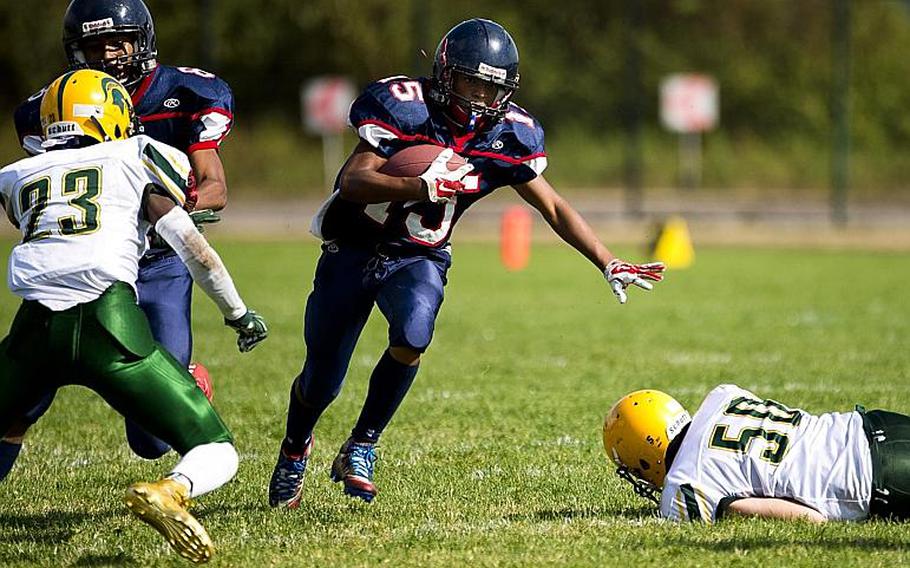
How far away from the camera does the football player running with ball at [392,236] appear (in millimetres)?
4422

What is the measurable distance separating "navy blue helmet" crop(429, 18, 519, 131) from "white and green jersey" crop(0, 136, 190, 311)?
109 centimetres

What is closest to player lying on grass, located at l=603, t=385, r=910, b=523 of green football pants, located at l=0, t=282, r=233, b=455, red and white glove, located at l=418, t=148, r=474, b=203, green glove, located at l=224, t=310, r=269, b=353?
red and white glove, located at l=418, t=148, r=474, b=203

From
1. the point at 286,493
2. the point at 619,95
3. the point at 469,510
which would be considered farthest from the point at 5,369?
the point at 619,95

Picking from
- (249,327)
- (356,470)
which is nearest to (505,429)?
(356,470)

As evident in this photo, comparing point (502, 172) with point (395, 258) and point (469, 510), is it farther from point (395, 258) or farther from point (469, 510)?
point (469, 510)

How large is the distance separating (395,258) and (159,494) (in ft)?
4.81

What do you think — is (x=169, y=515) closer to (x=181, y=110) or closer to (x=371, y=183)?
(x=371, y=183)

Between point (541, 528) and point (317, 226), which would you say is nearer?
point (541, 528)

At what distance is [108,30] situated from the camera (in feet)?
15.3

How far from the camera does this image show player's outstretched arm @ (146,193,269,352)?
3.59 metres

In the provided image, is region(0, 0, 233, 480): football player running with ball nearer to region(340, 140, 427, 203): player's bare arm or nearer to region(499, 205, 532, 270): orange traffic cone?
region(340, 140, 427, 203): player's bare arm

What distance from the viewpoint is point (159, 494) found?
3293 millimetres

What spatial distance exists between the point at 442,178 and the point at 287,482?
1.19m

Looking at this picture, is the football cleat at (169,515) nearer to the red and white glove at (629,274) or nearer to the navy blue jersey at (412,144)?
the navy blue jersey at (412,144)
